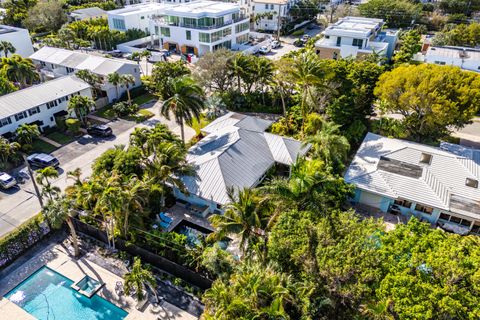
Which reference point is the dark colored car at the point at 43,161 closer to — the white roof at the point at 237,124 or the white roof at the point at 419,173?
the white roof at the point at 237,124

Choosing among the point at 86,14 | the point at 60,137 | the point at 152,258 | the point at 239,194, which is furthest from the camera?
the point at 86,14

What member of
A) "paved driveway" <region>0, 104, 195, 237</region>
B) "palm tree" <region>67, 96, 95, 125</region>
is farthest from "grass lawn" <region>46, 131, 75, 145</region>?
"palm tree" <region>67, 96, 95, 125</region>

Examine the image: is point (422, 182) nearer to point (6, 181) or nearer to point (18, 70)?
point (6, 181)

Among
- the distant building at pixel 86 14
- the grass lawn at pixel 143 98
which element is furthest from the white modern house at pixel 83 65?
the distant building at pixel 86 14

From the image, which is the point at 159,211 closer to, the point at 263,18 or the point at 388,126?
the point at 388,126

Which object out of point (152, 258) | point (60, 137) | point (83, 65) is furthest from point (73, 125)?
point (152, 258)

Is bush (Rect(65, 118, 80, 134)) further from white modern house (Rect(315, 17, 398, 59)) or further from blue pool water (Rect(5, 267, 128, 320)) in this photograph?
white modern house (Rect(315, 17, 398, 59))

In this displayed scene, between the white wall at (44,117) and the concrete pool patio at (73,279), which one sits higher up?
the white wall at (44,117)
